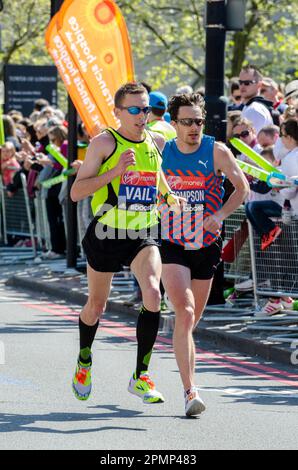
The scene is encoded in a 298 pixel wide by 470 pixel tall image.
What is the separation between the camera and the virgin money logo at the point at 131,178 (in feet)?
26.0

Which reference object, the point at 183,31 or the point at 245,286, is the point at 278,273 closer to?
the point at 245,286

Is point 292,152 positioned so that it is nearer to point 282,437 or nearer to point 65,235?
point 282,437

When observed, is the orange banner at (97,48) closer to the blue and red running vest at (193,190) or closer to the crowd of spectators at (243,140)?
the crowd of spectators at (243,140)

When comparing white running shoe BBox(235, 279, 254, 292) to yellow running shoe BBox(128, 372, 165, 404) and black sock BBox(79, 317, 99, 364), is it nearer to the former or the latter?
black sock BBox(79, 317, 99, 364)

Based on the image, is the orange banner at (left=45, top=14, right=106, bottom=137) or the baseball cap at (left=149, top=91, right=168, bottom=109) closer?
the baseball cap at (left=149, top=91, right=168, bottom=109)

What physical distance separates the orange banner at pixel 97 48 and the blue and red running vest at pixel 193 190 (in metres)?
5.93

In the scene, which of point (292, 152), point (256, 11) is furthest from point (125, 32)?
point (256, 11)

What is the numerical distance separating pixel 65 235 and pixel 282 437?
10915 mm

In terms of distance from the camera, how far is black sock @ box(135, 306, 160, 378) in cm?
796

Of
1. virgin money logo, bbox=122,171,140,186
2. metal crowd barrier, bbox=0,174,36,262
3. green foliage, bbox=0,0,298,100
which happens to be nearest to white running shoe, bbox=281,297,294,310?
virgin money logo, bbox=122,171,140,186

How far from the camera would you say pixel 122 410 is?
7.90m

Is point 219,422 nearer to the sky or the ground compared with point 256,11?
nearer to the ground

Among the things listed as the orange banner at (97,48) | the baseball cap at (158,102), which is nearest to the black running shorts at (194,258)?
the baseball cap at (158,102)

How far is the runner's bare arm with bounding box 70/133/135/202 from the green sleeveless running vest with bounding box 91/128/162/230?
6 cm
